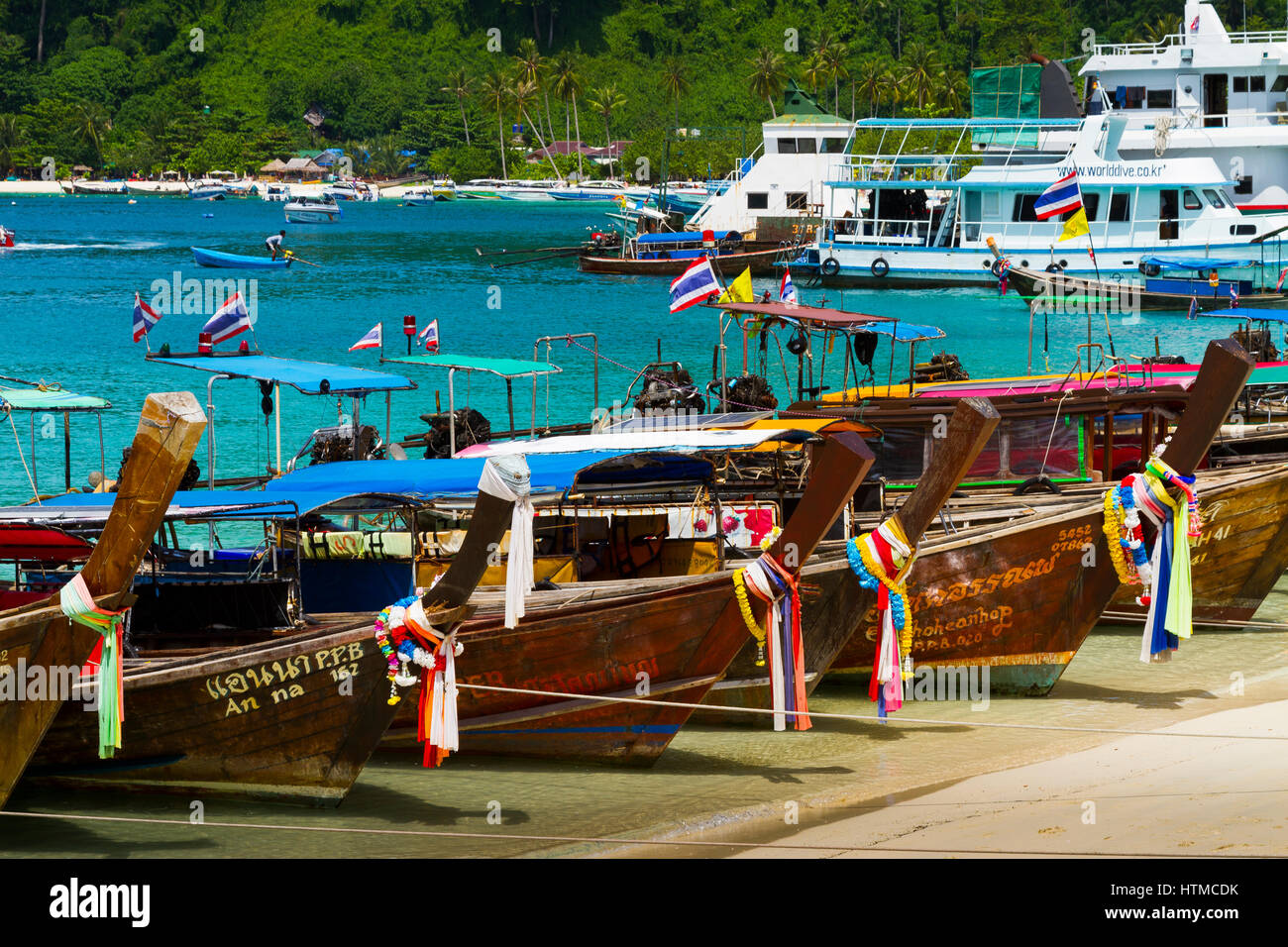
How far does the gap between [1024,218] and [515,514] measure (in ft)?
150

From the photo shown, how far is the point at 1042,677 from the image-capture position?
42.5 ft

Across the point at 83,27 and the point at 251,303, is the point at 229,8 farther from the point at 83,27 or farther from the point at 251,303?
the point at 251,303

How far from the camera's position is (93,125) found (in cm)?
15425

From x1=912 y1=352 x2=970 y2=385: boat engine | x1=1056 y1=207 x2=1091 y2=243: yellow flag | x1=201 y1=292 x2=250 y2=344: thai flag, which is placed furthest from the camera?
x1=1056 y1=207 x2=1091 y2=243: yellow flag

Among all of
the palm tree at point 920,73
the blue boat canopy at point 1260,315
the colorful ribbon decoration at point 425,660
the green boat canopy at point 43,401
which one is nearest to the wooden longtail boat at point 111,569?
the colorful ribbon decoration at point 425,660

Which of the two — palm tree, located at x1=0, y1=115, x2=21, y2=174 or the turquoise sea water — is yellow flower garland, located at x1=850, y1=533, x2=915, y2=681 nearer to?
the turquoise sea water

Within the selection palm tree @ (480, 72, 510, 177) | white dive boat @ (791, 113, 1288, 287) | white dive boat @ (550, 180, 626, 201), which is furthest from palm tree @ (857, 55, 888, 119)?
white dive boat @ (791, 113, 1288, 287)

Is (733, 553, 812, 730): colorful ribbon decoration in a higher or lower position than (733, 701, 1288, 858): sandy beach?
higher

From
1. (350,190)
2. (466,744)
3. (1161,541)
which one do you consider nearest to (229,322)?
(466,744)

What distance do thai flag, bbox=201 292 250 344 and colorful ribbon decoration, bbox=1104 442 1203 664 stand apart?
1096 centimetres

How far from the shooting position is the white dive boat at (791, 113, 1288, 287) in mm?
49938

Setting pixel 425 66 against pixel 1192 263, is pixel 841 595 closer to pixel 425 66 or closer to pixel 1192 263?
pixel 1192 263
